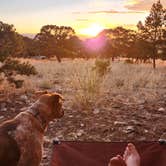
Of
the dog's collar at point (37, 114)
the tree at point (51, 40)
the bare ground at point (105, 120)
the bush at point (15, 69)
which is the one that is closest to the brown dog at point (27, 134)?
the dog's collar at point (37, 114)

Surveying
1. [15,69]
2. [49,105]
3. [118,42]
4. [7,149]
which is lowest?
[118,42]

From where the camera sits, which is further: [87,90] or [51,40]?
[51,40]

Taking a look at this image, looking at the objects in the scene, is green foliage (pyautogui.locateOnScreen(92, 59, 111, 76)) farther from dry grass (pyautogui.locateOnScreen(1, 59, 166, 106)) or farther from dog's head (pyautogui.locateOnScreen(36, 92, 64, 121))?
dog's head (pyautogui.locateOnScreen(36, 92, 64, 121))

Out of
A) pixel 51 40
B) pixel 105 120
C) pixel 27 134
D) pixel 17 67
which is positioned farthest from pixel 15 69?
pixel 51 40

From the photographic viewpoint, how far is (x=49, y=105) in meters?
4.54

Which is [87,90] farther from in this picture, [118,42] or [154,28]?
[118,42]

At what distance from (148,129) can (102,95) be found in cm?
242

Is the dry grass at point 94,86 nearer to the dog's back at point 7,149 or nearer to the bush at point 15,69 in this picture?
the bush at point 15,69

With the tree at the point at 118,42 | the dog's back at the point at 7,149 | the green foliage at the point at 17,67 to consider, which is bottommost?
the tree at the point at 118,42

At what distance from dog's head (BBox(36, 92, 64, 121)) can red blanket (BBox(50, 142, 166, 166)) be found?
41 centimetres

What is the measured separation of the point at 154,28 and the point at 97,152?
21.8m

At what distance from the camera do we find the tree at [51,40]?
121 feet

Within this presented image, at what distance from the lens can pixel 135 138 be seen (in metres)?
6.63

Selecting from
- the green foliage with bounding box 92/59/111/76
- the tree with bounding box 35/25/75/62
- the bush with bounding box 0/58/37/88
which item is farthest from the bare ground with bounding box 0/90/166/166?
the tree with bounding box 35/25/75/62
